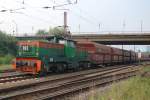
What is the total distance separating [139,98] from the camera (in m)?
9.91

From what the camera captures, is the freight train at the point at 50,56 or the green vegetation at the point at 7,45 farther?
the green vegetation at the point at 7,45

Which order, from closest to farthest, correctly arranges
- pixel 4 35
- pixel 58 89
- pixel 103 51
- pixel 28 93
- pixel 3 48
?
pixel 28 93
pixel 58 89
pixel 103 51
pixel 3 48
pixel 4 35

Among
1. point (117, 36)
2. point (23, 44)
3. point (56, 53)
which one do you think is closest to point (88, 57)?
point (56, 53)

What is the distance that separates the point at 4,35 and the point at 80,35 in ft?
81.6

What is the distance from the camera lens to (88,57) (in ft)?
98.9

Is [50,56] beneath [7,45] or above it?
beneath

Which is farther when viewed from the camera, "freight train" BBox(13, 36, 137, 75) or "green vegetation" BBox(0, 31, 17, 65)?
"green vegetation" BBox(0, 31, 17, 65)

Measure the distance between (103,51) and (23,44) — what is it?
17.8 meters

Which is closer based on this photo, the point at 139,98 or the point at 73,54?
the point at 139,98

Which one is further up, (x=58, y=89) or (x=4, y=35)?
(x=4, y=35)

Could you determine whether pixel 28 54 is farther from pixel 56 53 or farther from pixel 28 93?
pixel 28 93

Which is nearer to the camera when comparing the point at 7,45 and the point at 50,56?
the point at 50,56

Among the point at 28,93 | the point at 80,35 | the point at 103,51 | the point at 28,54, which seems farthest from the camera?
the point at 80,35

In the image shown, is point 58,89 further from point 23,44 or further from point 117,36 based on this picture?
point 117,36
